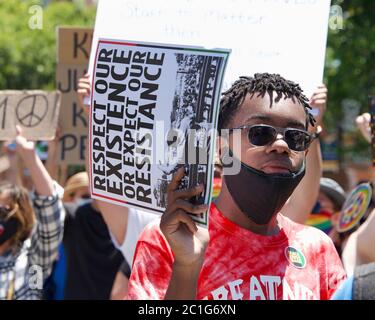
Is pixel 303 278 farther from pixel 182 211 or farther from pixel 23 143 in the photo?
pixel 23 143

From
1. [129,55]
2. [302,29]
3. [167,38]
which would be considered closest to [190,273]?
[129,55]

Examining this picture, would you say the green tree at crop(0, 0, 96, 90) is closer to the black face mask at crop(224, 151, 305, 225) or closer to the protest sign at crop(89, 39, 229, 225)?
the protest sign at crop(89, 39, 229, 225)

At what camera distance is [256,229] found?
7.32 feet

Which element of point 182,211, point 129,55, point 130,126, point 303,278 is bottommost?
point 303,278

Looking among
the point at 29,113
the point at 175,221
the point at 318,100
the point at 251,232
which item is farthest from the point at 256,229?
the point at 29,113

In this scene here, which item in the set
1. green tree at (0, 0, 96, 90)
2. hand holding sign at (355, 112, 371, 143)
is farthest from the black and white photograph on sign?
green tree at (0, 0, 96, 90)

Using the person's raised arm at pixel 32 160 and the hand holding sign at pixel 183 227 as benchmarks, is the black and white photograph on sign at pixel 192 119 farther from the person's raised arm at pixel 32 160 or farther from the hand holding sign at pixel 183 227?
the person's raised arm at pixel 32 160

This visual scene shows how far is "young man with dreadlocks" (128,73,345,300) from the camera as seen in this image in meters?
2.08

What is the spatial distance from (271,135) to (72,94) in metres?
2.74

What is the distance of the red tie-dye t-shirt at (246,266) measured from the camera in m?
2.07

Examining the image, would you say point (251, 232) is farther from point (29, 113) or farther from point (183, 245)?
point (29, 113)

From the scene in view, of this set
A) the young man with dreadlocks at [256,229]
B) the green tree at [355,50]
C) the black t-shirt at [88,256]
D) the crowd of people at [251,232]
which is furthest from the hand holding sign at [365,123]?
the green tree at [355,50]
